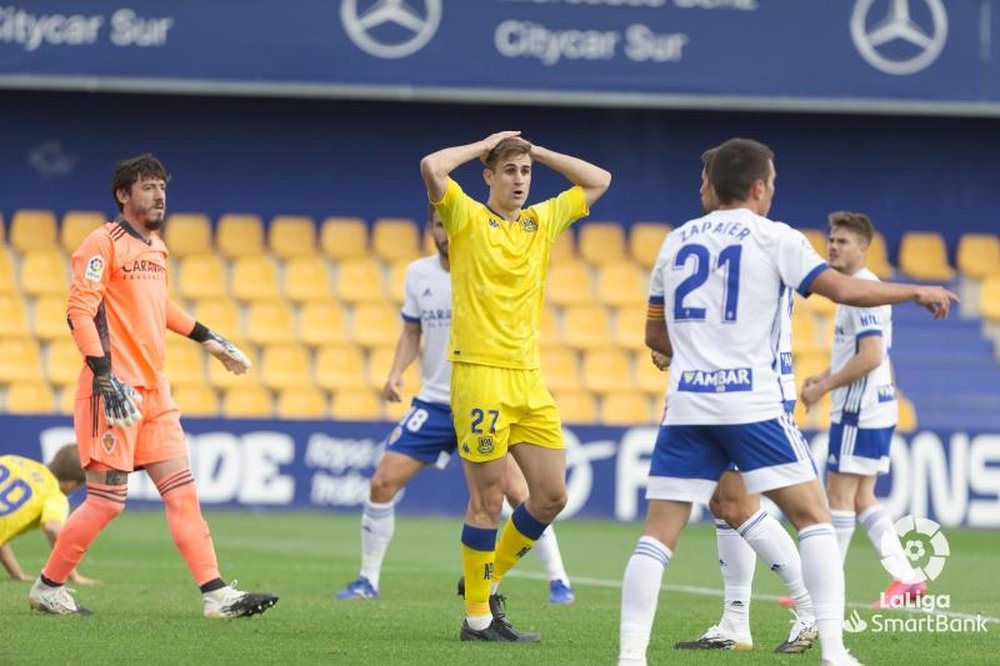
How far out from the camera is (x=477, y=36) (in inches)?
766

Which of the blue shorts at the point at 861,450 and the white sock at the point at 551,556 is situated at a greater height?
the blue shorts at the point at 861,450

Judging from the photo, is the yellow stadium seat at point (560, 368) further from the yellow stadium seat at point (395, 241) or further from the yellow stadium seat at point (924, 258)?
the yellow stadium seat at point (924, 258)

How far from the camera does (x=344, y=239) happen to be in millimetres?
21469

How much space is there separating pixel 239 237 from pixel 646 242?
470 cm

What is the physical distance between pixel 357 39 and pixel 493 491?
11.4 m

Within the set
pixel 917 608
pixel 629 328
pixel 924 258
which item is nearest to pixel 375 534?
pixel 917 608

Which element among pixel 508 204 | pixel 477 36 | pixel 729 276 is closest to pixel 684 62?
pixel 477 36

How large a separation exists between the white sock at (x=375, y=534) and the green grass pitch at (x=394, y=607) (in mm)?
201

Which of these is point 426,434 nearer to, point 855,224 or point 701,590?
point 701,590

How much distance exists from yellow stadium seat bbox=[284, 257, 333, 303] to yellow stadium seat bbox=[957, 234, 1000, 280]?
756cm

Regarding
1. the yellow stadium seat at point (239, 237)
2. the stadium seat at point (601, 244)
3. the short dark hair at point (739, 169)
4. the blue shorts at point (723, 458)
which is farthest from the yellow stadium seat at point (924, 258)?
the blue shorts at point (723, 458)

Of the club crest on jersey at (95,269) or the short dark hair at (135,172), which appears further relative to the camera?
the short dark hair at (135,172)

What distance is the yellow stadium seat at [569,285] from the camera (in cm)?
2105

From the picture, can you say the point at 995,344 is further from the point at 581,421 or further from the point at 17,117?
the point at 17,117
